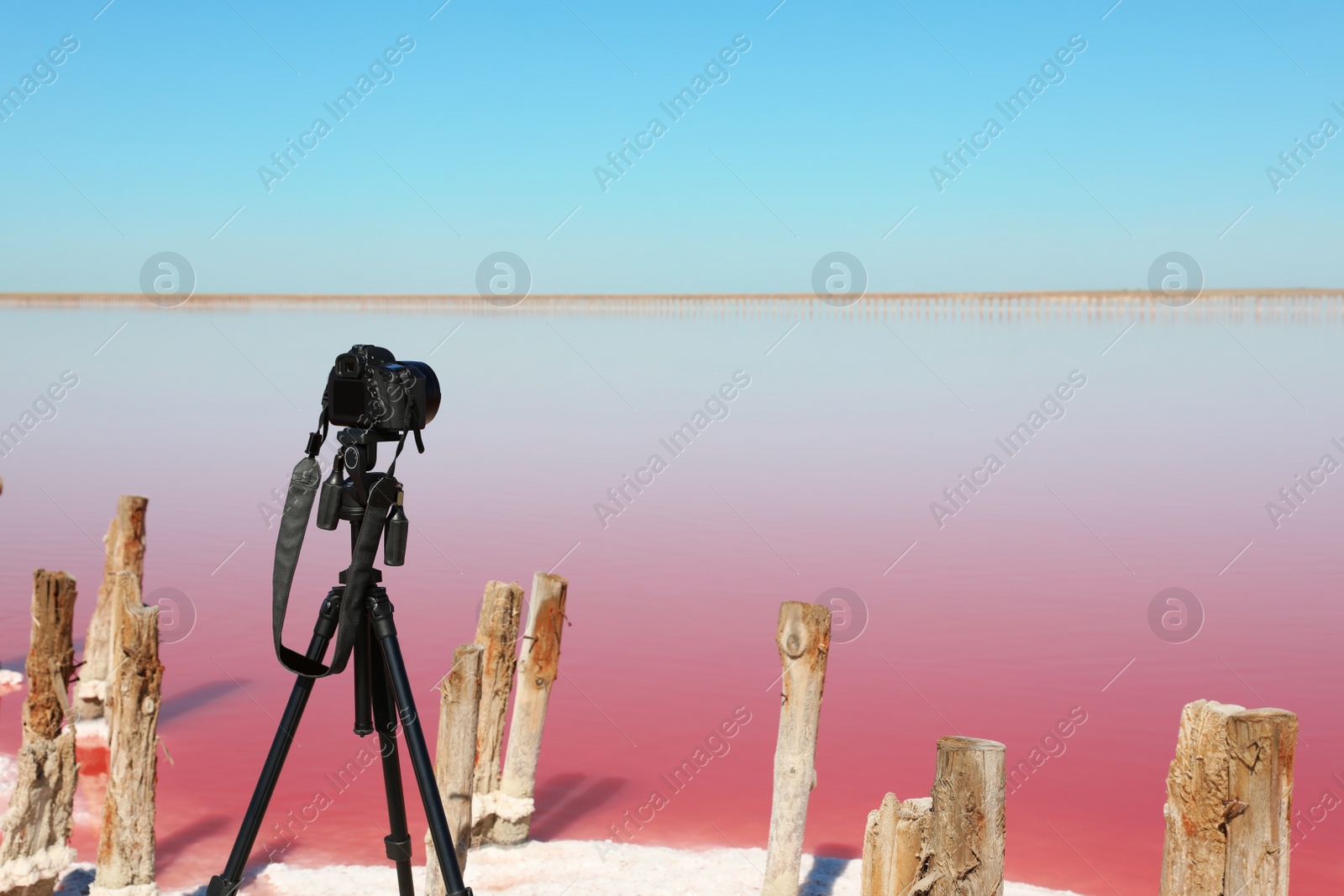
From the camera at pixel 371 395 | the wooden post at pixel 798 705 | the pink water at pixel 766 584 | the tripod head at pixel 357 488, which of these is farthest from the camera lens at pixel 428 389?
the pink water at pixel 766 584

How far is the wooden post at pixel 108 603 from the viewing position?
8.41 meters

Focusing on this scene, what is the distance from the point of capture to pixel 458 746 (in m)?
5.54

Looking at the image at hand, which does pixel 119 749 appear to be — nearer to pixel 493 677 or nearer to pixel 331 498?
pixel 493 677

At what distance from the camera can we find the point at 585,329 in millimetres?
57969

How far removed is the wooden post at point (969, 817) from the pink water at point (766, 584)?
353 cm

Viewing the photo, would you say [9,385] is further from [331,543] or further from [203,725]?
[203,725]

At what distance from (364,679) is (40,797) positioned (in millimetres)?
2362

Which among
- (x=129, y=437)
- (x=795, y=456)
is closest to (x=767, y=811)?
(x=795, y=456)

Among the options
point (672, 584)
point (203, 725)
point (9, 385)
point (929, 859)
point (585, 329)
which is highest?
point (585, 329)

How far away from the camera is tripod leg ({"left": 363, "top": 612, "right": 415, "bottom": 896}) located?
14.5 feet

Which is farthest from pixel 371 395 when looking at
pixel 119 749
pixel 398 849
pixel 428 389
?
pixel 119 749

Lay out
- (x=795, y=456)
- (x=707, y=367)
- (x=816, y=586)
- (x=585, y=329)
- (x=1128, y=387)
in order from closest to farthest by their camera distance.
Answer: (x=816, y=586), (x=795, y=456), (x=1128, y=387), (x=707, y=367), (x=585, y=329)

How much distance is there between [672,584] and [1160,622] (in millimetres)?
4714

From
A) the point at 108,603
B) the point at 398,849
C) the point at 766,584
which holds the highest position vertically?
the point at 766,584
